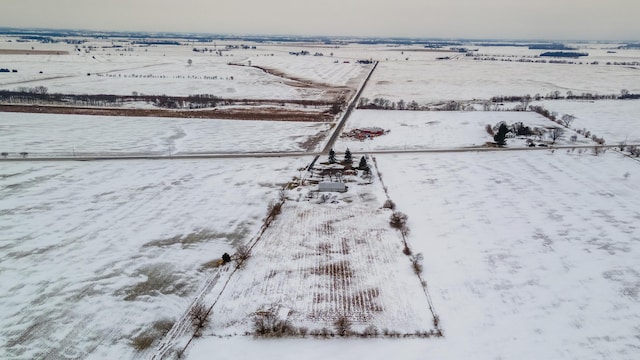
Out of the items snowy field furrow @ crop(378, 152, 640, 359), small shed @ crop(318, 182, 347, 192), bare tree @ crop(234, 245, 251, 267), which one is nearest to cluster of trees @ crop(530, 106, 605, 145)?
snowy field furrow @ crop(378, 152, 640, 359)

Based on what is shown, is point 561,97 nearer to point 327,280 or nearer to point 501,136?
point 501,136

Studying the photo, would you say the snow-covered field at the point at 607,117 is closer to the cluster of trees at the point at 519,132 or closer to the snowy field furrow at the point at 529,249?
the cluster of trees at the point at 519,132

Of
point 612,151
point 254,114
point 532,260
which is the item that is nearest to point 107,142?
point 254,114

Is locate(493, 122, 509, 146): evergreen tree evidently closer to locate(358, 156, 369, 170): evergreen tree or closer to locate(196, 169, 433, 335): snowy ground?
locate(358, 156, 369, 170): evergreen tree

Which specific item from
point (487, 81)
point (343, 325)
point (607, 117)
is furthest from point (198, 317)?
point (487, 81)

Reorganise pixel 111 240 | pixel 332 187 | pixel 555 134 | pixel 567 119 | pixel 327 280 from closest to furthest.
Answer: pixel 327 280 < pixel 111 240 < pixel 332 187 < pixel 555 134 < pixel 567 119

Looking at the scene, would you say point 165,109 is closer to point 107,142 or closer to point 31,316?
point 107,142
